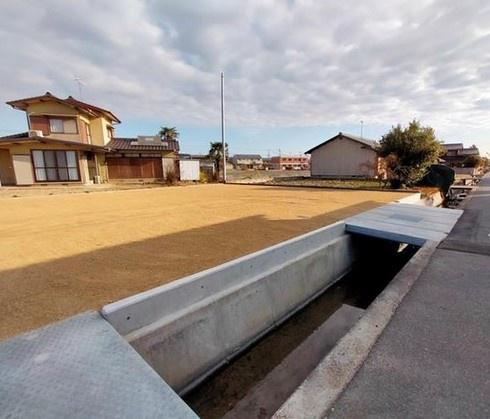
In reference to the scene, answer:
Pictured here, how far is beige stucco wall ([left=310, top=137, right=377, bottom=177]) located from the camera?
22.3 metres

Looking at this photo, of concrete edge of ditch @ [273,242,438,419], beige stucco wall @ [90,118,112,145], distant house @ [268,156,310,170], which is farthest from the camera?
distant house @ [268,156,310,170]

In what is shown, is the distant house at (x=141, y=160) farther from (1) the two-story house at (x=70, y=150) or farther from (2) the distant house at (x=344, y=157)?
(2) the distant house at (x=344, y=157)

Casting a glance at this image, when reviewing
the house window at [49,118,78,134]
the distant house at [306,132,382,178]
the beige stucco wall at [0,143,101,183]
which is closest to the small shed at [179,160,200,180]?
the beige stucco wall at [0,143,101,183]

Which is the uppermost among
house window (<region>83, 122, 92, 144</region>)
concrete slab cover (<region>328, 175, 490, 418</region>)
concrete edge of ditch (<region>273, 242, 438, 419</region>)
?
house window (<region>83, 122, 92, 144</region>)

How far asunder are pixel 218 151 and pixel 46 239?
2810 cm

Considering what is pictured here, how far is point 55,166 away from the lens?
16484 millimetres

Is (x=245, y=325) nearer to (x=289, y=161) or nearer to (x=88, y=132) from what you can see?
(x=88, y=132)

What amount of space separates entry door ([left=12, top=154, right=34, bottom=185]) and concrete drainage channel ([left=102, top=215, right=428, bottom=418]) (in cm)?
1797

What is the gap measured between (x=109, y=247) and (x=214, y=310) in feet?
8.06

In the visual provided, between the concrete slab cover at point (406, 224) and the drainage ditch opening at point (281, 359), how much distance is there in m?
0.90

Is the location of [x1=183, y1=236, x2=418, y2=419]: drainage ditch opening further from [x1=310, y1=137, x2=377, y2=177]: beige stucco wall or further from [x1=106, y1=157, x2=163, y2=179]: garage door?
[x1=310, y1=137, x2=377, y2=177]: beige stucco wall

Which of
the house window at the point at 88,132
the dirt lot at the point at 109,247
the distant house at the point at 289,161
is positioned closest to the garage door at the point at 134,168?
the house window at the point at 88,132

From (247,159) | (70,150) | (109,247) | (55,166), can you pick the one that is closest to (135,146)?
(70,150)

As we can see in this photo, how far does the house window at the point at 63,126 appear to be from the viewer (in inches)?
701
